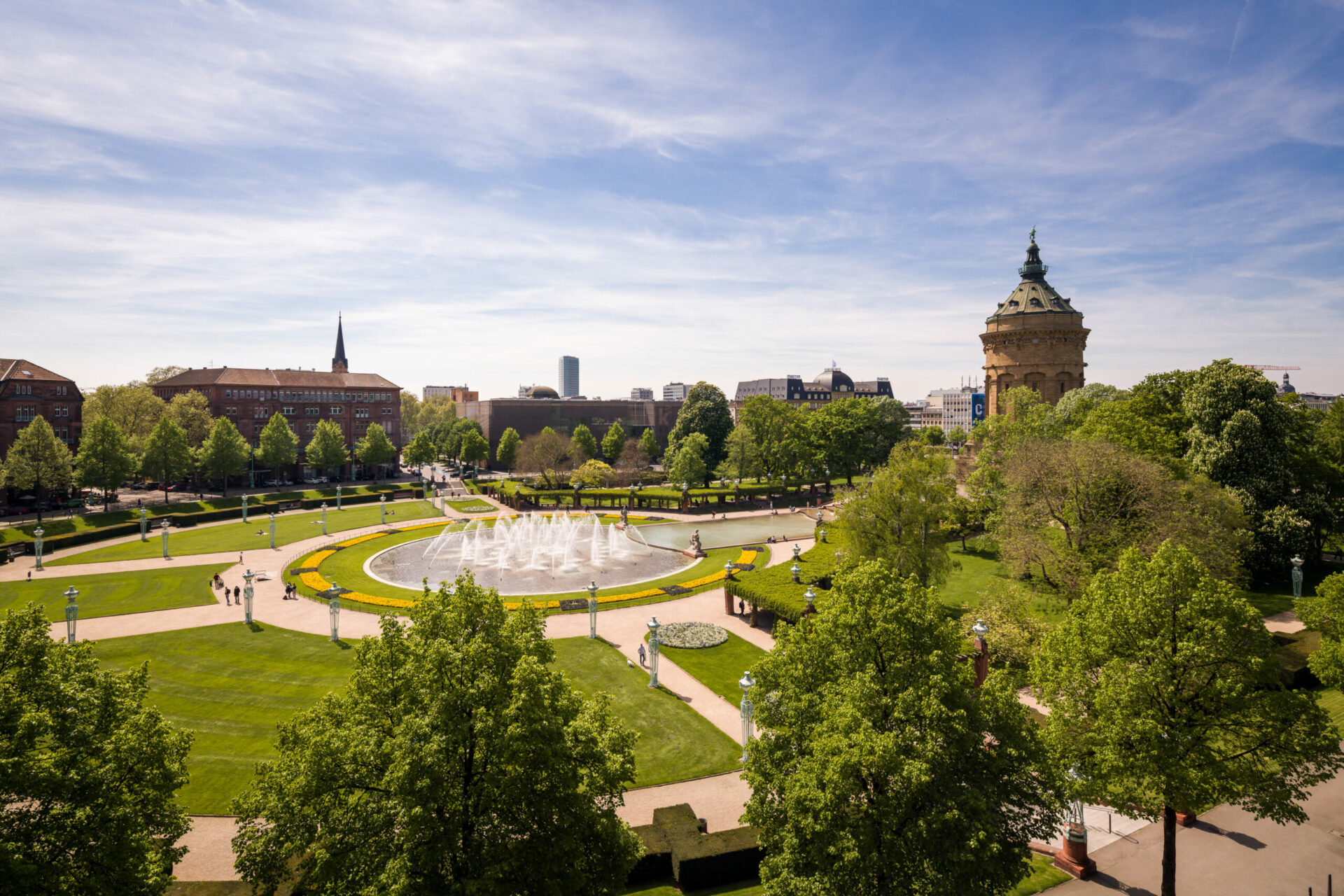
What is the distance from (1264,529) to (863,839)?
41.6m

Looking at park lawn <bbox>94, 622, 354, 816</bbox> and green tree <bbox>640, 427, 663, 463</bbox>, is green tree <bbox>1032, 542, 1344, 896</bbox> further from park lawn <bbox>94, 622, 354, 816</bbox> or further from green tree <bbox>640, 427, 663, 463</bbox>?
green tree <bbox>640, 427, 663, 463</bbox>

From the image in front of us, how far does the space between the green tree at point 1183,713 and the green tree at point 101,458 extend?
9048 centimetres

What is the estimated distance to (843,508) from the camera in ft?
122

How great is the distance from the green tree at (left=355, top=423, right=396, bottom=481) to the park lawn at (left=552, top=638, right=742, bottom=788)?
81.1 metres

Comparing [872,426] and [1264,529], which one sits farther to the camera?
[872,426]

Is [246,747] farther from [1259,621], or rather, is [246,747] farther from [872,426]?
[872,426]

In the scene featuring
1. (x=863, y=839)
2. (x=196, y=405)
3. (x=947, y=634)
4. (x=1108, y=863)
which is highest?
(x=196, y=405)

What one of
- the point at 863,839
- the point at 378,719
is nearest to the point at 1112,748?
the point at 863,839

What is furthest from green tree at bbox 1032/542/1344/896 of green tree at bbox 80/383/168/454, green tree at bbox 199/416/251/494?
green tree at bbox 80/383/168/454

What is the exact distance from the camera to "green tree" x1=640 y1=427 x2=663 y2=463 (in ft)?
377

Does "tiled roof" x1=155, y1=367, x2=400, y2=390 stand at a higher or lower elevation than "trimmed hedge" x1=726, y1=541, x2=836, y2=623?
higher

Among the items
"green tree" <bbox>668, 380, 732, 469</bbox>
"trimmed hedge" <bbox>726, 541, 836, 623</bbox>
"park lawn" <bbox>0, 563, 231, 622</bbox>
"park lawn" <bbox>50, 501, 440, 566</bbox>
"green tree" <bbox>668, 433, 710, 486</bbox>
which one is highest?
"green tree" <bbox>668, 380, 732, 469</bbox>

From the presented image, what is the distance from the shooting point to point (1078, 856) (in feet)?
57.8

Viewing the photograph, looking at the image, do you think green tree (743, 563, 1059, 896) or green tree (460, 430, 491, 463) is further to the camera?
green tree (460, 430, 491, 463)
